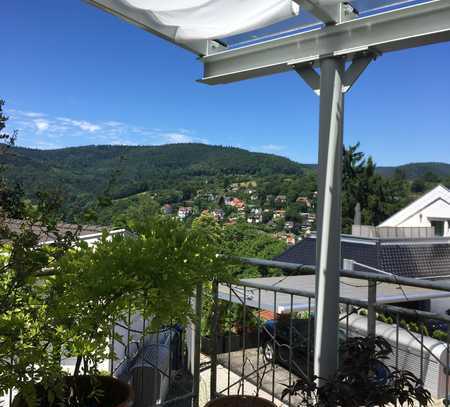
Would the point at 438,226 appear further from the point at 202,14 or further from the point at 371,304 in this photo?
the point at 202,14

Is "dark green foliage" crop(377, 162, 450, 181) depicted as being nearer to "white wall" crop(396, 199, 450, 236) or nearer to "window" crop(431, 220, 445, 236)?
"white wall" crop(396, 199, 450, 236)

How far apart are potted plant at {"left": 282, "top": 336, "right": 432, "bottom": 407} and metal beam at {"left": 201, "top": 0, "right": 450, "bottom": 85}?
4.80 ft

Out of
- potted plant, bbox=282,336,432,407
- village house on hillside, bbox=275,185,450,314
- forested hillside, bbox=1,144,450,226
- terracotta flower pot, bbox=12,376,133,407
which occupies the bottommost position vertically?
village house on hillside, bbox=275,185,450,314

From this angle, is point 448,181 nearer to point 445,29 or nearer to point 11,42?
point 11,42

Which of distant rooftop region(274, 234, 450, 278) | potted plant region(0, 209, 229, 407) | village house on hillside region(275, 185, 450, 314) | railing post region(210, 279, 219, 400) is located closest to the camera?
potted plant region(0, 209, 229, 407)

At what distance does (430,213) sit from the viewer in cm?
2723

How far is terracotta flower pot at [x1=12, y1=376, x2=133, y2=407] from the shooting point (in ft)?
5.90

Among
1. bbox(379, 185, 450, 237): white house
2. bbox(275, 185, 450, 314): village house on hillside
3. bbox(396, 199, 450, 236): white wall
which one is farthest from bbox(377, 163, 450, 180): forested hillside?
bbox(275, 185, 450, 314): village house on hillside

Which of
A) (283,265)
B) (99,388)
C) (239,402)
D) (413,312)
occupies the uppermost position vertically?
(283,265)

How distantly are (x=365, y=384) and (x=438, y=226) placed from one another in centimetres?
2805

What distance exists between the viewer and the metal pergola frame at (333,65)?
207 centimetres

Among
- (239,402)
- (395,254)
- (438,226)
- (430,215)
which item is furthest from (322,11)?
(430,215)

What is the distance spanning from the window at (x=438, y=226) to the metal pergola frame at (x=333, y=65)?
88.3ft

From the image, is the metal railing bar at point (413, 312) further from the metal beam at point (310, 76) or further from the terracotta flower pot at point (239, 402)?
the metal beam at point (310, 76)
